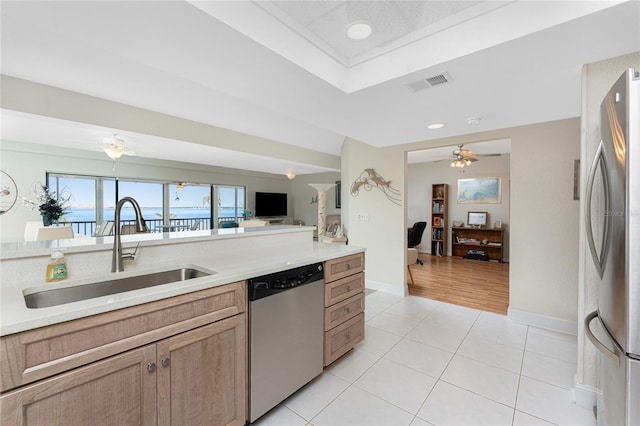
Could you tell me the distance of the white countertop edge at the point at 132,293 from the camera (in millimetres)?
867

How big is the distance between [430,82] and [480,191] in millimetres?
5437

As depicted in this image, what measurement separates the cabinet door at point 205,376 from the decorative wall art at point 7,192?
231 inches

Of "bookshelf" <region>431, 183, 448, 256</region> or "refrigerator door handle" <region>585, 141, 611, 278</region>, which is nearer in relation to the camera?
"refrigerator door handle" <region>585, 141, 611, 278</region>

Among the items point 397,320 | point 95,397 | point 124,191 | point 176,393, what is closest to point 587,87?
point 397,320

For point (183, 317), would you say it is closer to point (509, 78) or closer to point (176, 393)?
point (176, 393)

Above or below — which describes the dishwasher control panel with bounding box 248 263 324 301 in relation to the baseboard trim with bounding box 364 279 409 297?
above

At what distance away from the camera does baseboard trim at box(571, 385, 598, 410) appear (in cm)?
165

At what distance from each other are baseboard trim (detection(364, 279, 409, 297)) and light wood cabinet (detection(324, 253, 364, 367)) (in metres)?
1.62

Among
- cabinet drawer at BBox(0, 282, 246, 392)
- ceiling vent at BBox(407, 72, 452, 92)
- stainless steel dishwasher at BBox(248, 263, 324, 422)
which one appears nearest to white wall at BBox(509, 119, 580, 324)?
ceiling vent at BBox(407, 72, 452, 92)

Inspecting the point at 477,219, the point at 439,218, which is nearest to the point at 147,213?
the point at 439,218

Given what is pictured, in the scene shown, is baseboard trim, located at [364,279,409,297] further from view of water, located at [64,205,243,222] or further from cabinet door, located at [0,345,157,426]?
view of water, located at [64,205,243,222]

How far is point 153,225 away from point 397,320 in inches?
273

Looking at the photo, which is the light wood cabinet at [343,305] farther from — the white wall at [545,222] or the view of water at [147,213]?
the view of water at [147,213]

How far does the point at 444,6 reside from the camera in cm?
142
